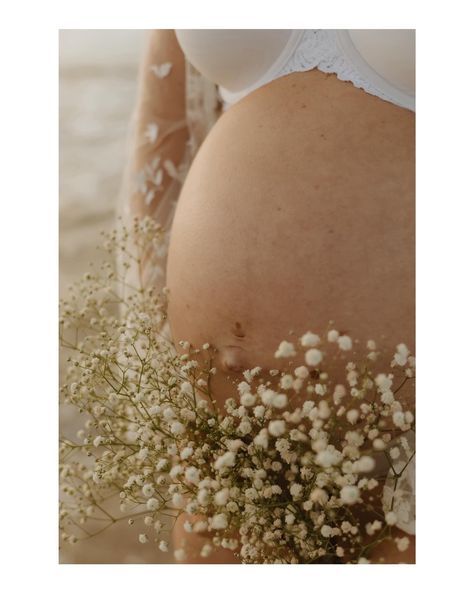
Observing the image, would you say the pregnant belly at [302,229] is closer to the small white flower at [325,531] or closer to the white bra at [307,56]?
the white bra at [307,56]

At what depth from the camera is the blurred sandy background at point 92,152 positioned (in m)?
1.07

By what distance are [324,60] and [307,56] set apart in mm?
32

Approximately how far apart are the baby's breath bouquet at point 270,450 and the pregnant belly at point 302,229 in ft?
0.14

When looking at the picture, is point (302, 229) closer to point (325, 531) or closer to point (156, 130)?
point (325, 531)

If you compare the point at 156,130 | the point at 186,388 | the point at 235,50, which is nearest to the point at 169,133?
the point at 156,130

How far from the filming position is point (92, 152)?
51.5 inches

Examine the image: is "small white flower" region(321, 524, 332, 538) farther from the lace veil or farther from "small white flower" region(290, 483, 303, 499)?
the lace veil

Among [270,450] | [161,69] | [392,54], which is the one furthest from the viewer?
[161,69]

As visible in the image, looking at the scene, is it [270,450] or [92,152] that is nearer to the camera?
[270,450]

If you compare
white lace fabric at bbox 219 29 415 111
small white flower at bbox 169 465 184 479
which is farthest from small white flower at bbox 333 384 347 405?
white lace fabric at bbox 219 29 415 111
